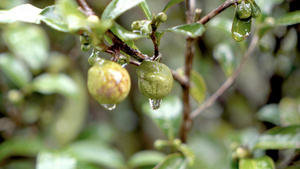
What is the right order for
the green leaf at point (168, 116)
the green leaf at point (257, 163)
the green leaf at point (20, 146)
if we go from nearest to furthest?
the green leaf at point (257, 163) → the green leaf at point (168, 116) → the green leaf at point (20, 146)

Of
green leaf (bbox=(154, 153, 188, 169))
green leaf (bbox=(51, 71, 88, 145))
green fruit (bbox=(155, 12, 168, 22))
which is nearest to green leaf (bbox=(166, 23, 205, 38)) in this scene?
green fruit (bbox=(155, 12, 168, 22))

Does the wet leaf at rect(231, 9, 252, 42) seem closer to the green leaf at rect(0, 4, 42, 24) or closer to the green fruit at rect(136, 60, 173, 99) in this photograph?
the green fruit at rect(136, 60, 173, 99)

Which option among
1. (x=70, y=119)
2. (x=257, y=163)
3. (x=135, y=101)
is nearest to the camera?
(x=257, y=163)

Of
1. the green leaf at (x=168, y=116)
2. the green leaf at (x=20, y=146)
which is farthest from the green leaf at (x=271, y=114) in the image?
the green leaf at (x=20, y=146)

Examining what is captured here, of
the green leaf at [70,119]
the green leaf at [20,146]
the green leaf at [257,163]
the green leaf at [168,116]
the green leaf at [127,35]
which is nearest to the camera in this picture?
the green leaf at [127,35]

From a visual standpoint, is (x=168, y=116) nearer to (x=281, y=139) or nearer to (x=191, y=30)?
(x=281, y=139)

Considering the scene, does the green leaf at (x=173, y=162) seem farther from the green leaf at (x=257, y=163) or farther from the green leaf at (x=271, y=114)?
the green leaf at (x=271, y=114)

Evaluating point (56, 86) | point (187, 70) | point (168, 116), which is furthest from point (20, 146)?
point (187, 70)
